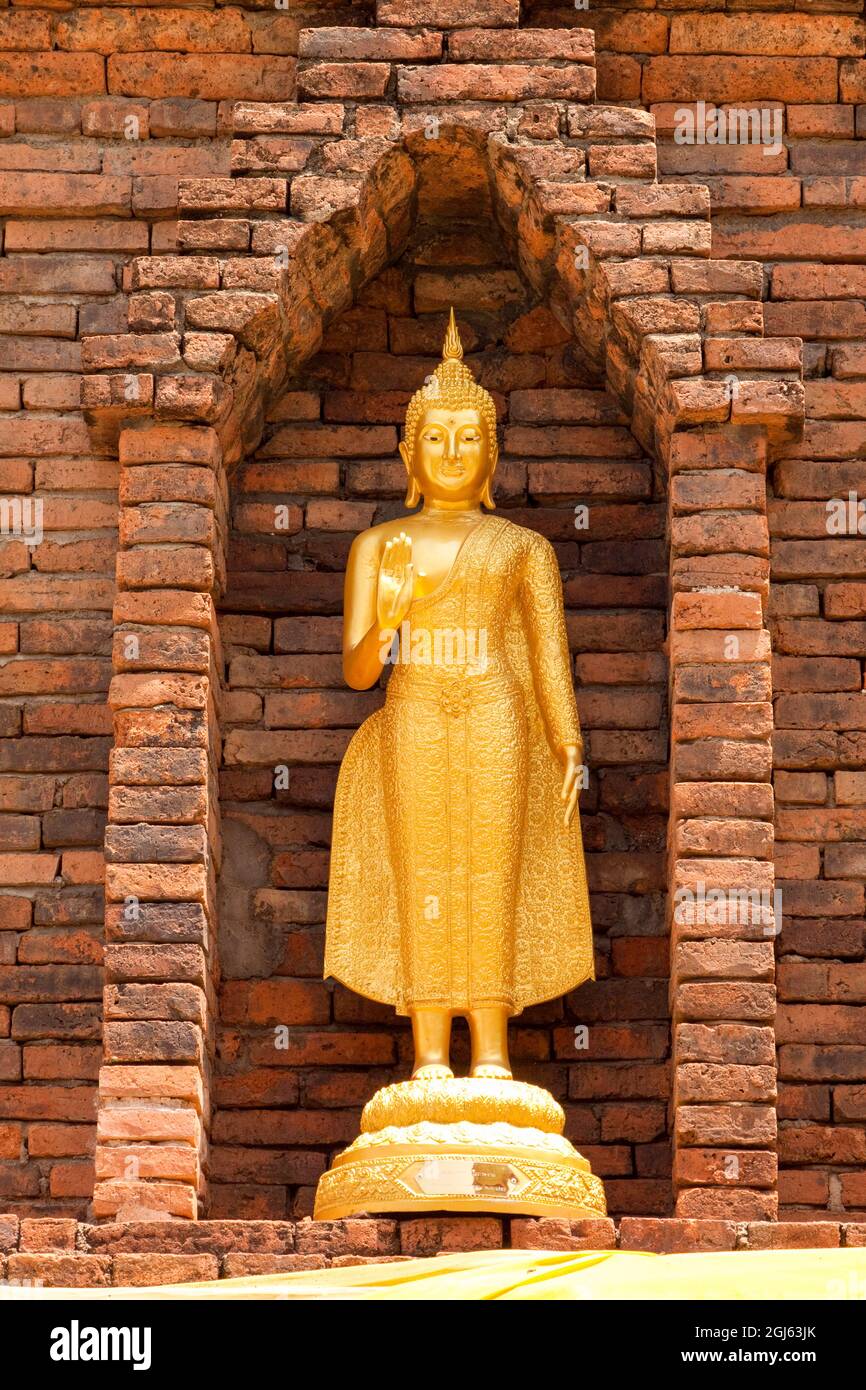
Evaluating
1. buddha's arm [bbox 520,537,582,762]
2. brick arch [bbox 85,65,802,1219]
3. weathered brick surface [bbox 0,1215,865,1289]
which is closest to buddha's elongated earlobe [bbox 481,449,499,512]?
buddha's arm [bbox 520,537,582,762]

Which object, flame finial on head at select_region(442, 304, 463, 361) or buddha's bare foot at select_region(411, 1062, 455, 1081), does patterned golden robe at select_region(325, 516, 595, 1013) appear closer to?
buddha's bare foot at select_region(411, 1062, 455, 1081)

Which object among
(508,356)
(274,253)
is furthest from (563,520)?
(274,253)

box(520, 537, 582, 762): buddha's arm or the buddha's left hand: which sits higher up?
box(520, 537, 582, 762): buddha's arm

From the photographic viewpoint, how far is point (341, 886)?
7754 millimetres

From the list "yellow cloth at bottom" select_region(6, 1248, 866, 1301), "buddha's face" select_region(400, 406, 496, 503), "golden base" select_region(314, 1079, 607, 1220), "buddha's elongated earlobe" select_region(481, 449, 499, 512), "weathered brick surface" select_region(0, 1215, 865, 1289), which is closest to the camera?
"yellow cloth at bottom" select_region(6, 1248, 866, 1301)

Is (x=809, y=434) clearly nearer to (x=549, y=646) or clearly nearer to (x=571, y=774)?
(x=549, y=646)

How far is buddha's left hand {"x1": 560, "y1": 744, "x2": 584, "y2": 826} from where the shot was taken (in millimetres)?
7594

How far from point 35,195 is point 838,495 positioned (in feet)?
8.49

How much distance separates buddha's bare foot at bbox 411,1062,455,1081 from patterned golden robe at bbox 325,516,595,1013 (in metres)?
0.19

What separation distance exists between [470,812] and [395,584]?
0.65m

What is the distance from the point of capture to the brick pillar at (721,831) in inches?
284

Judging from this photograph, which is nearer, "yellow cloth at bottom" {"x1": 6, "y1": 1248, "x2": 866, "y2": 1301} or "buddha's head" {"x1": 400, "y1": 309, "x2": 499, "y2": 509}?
"yellow cloth at bottom" {"x1": 6, "y1": 1248, "x2": 866, "y2": 1301}

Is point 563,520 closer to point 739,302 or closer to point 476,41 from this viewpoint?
point 739,302

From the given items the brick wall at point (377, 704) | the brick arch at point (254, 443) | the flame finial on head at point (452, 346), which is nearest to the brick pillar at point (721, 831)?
the brick arch at point (254, 443)
